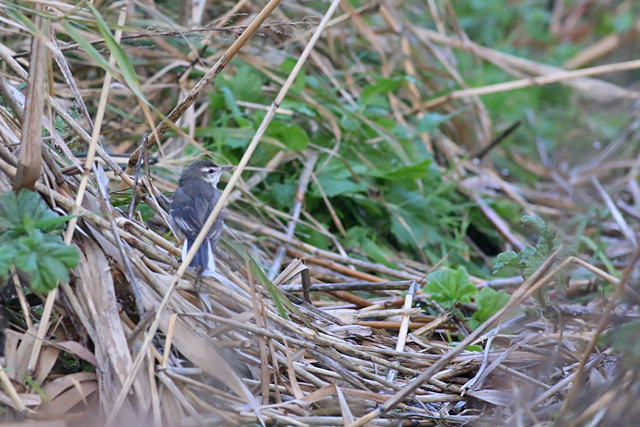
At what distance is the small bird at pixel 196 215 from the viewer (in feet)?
8.79

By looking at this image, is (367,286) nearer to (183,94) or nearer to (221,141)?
(221,141)

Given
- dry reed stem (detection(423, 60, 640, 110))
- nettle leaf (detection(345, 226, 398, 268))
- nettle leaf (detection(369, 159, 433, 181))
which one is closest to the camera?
nettle leaf (detection(345, 226, 398, 268))

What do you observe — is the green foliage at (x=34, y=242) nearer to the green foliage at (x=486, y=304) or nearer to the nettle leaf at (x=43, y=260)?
the nettle leaf at (x=43, y=260)

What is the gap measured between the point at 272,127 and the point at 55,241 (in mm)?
2659

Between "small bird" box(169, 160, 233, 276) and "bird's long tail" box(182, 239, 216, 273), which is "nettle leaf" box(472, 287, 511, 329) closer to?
"small bird" box(169, 160, 233, 276)

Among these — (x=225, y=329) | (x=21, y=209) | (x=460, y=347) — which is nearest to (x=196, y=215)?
(x=225, y=329)

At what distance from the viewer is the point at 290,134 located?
4758mm

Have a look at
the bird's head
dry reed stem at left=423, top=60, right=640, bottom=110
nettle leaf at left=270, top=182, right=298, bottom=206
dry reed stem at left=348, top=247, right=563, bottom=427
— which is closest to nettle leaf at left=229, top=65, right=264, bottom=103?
nettle leaf at left=270, top=182, right=298, bottom=206

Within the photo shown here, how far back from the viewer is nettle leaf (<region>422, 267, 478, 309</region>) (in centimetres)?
358

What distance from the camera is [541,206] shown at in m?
6.23

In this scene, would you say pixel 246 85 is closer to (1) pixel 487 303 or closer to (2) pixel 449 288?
(2) pixel 449 288

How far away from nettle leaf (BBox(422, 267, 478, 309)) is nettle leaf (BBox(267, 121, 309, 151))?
1.61m

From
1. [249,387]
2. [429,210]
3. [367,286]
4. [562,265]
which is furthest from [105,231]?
[429,210]

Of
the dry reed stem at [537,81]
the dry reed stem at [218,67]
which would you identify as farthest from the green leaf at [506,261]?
the dry reed stem at [537,81]
